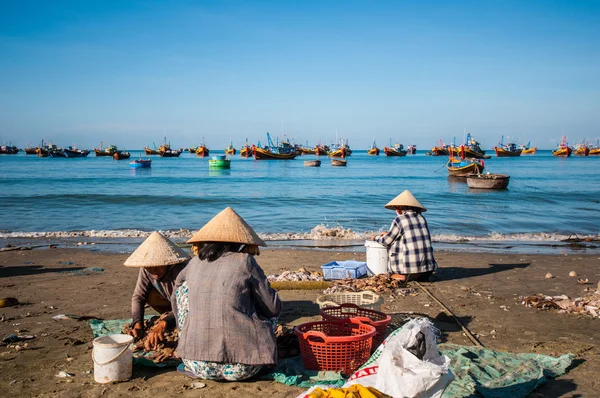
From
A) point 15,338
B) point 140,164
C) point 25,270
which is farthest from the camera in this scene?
point 140,164

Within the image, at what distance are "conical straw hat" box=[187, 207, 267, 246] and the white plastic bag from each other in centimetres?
126

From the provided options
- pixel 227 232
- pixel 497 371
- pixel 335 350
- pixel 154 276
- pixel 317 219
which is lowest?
pixel 317 219

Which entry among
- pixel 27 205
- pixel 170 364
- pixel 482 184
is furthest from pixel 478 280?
pixel 482 184

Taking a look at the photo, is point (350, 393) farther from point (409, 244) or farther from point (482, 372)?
point (409, 244)

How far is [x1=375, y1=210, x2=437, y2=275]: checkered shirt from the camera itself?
7.14 meters

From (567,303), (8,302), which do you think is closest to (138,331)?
(8,302)

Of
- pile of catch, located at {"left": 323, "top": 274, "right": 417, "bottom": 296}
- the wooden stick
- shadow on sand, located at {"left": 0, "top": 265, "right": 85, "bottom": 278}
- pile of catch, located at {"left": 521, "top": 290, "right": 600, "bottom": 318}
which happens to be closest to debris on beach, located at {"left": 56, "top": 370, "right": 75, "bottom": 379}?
pile of catch, located at {"left": 323, "top": 274, "right": 417, "bottom": 296}

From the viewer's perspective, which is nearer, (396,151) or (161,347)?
(161,347)

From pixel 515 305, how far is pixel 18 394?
214 inches

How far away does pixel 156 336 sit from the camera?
15.0 feet

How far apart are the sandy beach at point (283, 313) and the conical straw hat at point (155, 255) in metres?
Answer: 0.88

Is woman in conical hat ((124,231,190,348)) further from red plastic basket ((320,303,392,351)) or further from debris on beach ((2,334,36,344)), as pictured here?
red plastic basket ((320,303,392,351))

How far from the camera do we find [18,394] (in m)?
3.80

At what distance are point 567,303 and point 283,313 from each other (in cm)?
342
